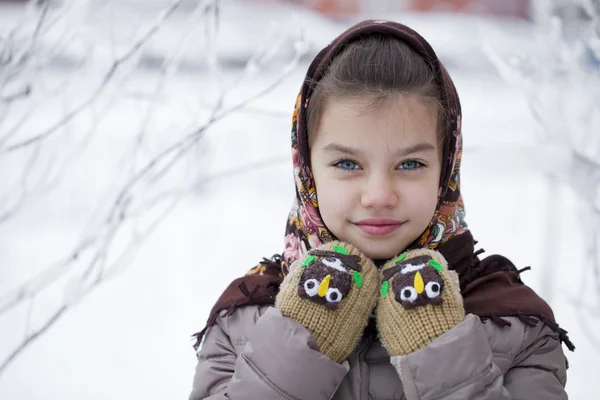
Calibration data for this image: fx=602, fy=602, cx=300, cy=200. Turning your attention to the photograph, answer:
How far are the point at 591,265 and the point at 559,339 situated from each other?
89 cm

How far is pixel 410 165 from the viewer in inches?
44.8

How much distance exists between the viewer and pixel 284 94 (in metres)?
2.15

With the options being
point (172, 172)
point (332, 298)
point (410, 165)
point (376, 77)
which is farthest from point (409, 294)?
point (172, 172)

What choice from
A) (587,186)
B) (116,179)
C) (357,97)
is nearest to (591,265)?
(587,186)

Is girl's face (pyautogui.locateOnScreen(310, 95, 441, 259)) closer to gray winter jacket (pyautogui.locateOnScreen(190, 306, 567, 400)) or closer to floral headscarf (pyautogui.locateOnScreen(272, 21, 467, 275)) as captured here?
floral headscarf (pyautogui.locateOnScreen(272, 21, 467, 275))

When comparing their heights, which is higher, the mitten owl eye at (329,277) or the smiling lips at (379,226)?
the smiling lips at (379,226)

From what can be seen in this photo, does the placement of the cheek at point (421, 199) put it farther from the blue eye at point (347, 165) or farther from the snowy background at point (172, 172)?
the snowy background at point (172, 172)

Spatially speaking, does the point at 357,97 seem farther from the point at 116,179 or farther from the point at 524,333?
the point at 116,179

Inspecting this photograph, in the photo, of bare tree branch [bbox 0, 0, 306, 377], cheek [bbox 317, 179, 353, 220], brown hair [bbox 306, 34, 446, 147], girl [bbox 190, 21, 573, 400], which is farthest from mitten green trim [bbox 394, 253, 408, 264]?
bare tree branch [bbox 0, 0, 306, 377]

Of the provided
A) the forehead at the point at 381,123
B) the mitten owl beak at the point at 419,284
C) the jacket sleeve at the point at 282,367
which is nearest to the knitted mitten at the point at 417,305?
the mitten owl beak at the point at 419,284

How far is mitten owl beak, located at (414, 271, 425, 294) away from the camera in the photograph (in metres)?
1.05

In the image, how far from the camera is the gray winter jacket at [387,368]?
989 millimetres

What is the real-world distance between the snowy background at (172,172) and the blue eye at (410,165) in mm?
719

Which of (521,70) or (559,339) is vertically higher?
(521,70)
